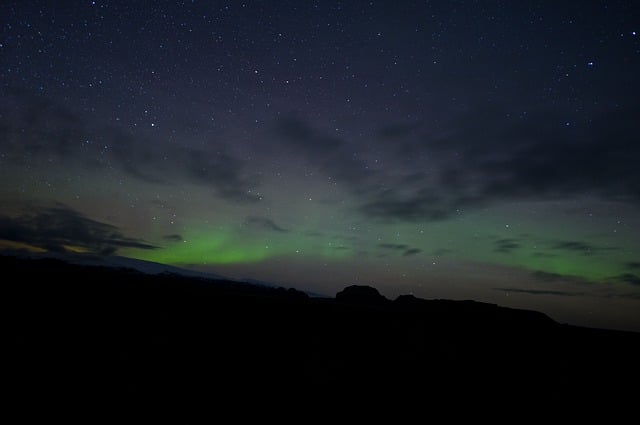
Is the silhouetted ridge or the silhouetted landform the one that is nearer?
the silhouetted landform

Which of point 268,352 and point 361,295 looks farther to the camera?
point 361,295

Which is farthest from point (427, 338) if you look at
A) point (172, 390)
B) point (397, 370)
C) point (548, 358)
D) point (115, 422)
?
point (115, 422)

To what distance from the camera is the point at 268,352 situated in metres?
4.96

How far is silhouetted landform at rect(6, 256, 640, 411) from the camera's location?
3814 millimetres

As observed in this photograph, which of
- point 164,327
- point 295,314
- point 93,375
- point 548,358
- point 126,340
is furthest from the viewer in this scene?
point 548,358

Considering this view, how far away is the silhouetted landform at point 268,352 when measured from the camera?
3.81 m

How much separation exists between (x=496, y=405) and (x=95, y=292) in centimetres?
674

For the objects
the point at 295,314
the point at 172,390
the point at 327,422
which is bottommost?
the point at 327,422

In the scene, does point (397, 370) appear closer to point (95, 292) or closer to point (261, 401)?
point (261, 401)

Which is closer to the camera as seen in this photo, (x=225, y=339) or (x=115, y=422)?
(x=115, y=422)

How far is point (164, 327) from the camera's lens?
4617 mm

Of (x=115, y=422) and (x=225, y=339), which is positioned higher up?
(x=225, y=339)

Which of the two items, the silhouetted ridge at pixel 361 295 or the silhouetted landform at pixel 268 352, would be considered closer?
the silhouetted landform at pixel 268 352

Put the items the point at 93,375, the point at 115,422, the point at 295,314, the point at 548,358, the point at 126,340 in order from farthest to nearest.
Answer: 1. the point at 548,358
2. the point at 295,314
3. the point at 126,340
4. the point at 93,375
5. the point at 115,422
